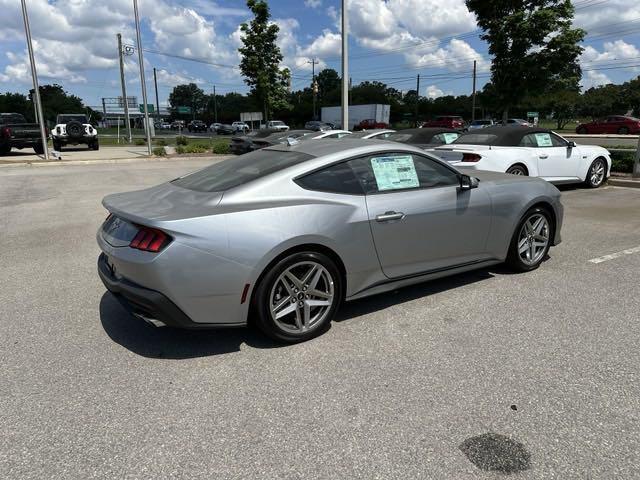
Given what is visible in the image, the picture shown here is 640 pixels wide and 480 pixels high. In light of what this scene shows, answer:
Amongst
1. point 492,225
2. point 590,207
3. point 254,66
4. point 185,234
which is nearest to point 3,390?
point 185,234

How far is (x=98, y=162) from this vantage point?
729 inches

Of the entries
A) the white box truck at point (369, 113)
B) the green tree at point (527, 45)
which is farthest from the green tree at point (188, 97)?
the green tree at point (527, 45)

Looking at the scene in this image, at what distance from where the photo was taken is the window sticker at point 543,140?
31.5 ft

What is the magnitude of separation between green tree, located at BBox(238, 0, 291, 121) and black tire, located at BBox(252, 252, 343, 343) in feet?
86.6

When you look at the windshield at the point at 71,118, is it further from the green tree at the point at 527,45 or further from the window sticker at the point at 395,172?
the window sticker at the point at 395,172

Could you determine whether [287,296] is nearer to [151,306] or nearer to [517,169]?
[151,306]

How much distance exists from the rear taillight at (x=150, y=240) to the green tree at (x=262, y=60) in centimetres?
2652

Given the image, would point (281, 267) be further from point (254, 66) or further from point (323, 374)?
point (254, 66)

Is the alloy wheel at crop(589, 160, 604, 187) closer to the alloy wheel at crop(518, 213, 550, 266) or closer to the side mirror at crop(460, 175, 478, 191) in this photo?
the alloy wheel at crop(518, 213, 550, 266)

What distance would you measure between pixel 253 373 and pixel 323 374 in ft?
1.49

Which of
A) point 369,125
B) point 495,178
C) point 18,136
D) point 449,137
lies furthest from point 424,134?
point 369,125

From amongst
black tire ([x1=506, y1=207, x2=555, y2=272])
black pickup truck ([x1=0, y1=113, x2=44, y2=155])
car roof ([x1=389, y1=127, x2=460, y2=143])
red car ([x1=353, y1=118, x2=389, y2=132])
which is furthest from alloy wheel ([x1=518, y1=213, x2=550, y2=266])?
red car ([x1=353, y1=118, x2=389, y2=132])

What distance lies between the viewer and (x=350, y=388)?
295cm

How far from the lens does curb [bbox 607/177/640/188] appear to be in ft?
36.1
